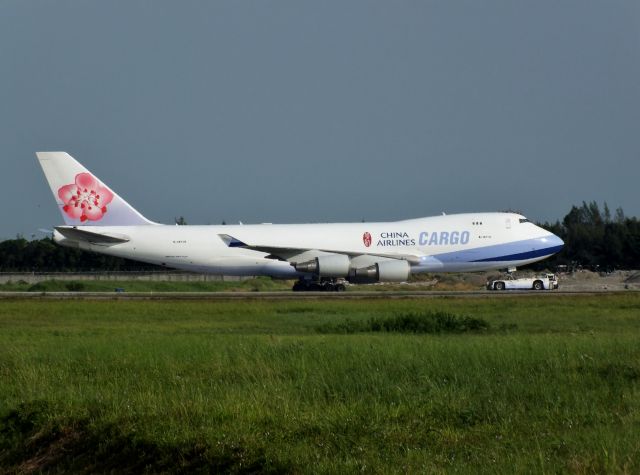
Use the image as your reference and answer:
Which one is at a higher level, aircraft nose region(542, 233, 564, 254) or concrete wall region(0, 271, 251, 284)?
aircraft nose region(542, 233, 564, 254)

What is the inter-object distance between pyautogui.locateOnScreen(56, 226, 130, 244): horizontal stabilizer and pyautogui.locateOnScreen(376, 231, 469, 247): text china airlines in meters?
13.2

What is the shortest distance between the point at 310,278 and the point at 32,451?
136ft

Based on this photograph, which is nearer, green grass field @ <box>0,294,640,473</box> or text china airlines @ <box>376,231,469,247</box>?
green grass field @ <box>0,294,640,473</box>

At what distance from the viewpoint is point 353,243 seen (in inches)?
2036

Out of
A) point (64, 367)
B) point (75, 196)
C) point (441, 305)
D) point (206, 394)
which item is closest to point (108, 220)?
point (75, 196)

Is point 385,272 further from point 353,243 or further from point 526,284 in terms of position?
point 526,284

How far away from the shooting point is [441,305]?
3516cm

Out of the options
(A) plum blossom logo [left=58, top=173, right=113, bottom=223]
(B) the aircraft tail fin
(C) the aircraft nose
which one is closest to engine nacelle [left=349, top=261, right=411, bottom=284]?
(C) the aircraft nose

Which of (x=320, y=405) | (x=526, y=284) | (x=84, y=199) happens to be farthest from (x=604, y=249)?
(x=320, y=405)

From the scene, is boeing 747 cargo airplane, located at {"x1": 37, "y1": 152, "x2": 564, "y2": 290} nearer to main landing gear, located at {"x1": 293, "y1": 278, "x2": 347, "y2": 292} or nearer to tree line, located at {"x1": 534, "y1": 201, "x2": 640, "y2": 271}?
main landing gear, located at {"x1": 293, "y1": 278, "x2": 347, "y2": 292}

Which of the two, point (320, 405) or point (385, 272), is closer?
point (320, 405)

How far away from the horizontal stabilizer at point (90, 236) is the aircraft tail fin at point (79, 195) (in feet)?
3.90

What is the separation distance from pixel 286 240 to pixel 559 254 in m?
45.2

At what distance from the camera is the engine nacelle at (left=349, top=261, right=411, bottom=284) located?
48.5 metres
